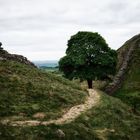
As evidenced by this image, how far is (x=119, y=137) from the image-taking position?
127 feet

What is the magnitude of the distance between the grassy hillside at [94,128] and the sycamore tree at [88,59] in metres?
27.9

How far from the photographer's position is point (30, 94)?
1860 inches

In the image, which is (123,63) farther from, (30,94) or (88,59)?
A: (30,94)

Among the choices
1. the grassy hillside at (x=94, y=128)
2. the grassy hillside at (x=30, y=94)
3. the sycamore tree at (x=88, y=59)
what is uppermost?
the sycamore tree at (x=88, y=59)

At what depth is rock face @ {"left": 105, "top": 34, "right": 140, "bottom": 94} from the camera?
8588cm

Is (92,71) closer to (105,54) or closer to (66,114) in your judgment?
(105,54)

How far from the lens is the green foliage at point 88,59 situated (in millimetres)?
80562

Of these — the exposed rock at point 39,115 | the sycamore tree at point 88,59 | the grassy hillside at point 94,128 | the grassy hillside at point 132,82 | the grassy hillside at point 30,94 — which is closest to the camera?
the grassy hillside at point 94,128

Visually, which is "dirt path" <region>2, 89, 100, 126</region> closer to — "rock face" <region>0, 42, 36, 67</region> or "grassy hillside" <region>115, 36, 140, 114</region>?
"grassy hillside" <region>115, 36, 140, 114</region>

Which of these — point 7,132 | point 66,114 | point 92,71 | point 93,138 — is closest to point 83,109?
point 66,114

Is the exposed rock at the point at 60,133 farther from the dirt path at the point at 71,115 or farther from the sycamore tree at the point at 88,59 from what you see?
the sycamore tree at the point at 88,59

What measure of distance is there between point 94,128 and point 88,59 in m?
43.1

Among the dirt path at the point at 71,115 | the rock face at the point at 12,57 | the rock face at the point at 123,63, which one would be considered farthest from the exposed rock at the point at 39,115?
the rock face at the point at 123,63

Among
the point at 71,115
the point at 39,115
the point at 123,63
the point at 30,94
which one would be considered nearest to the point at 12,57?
the point at 30,94
